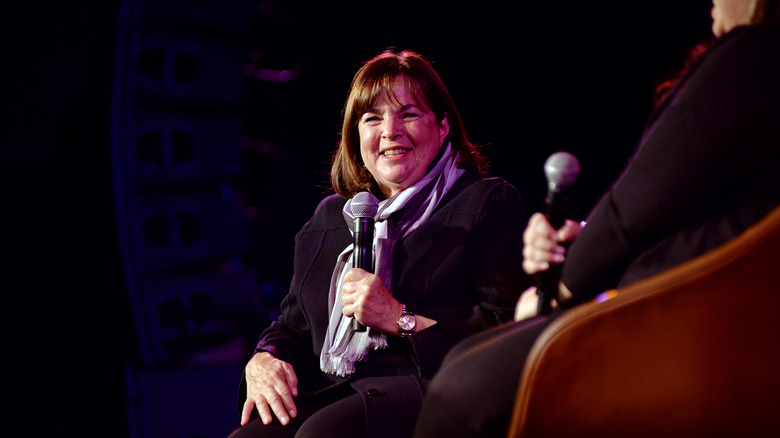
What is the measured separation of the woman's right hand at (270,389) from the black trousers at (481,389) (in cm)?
72

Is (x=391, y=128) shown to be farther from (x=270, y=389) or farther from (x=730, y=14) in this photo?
(x=730, y=14)

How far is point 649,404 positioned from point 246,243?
2453 mm

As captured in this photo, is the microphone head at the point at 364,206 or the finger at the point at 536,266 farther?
the microphone head at the point at 364,206

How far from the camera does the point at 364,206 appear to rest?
5.40 ft

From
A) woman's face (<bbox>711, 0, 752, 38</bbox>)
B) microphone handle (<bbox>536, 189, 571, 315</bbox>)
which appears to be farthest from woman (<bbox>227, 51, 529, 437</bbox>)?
woman's face (<bbox>711, 0, 752, 38</bbox>)

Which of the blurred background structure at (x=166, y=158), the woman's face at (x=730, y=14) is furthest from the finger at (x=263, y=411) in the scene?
the woman's face at (x=730, y=14)

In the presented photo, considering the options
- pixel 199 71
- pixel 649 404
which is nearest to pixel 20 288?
pixel 199 71

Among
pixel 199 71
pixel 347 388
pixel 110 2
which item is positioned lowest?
pixel 347 388

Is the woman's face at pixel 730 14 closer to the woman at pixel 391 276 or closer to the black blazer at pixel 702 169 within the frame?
the black blazer at pixel 702 169

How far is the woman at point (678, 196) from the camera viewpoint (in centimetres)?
81

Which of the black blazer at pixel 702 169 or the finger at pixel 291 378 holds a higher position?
the black blazer at pixel 702 169

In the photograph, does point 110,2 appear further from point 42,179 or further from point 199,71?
point 42,179

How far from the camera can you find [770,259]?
77 cm

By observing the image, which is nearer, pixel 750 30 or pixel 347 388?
pixel 750 30
